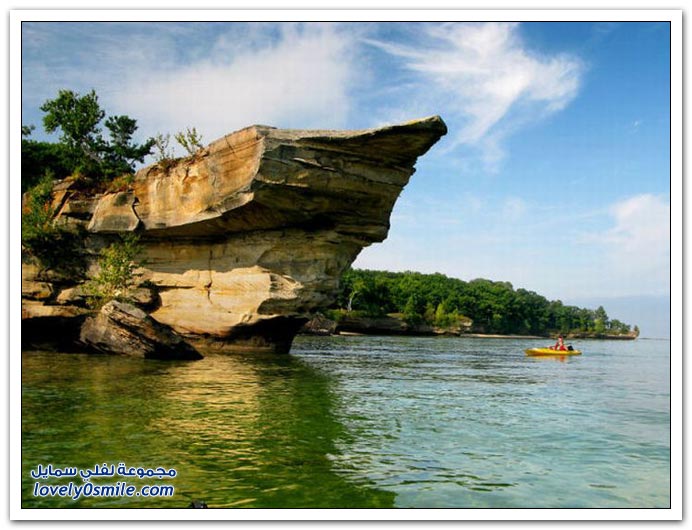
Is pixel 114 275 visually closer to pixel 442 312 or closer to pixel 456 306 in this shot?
pixel 442 312

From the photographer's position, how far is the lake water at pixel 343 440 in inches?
251

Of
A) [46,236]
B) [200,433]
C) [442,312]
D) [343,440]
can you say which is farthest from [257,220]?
[442,312]

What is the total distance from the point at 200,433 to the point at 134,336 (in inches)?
485

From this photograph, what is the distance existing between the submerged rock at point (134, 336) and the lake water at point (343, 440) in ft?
10.4

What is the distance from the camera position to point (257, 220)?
23.0m

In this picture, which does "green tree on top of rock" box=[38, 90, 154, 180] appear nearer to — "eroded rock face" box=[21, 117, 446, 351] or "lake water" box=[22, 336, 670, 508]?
"eroded rock face" box=[21, 117, 446, 351]

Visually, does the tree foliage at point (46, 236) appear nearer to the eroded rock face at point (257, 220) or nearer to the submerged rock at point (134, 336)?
the eroded rock face at point (257, 220)

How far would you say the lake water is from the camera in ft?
20.9

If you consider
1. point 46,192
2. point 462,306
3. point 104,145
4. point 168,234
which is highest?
point 104,145

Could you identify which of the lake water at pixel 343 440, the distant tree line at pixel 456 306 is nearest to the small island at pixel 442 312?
the distant tree line at pixel 456 306
